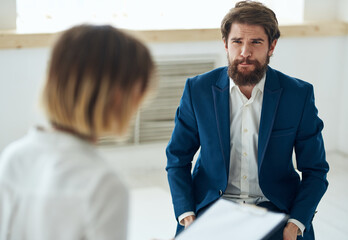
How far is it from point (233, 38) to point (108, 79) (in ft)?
3.63

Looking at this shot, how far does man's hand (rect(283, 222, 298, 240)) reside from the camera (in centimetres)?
191

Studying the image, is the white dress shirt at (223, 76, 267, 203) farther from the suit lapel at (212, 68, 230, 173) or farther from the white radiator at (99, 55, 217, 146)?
the white radiator at (99, 55, 217, 146)

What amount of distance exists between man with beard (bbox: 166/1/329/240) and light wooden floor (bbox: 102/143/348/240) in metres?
1.11

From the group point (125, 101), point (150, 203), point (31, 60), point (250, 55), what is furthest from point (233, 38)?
point (31, 60)

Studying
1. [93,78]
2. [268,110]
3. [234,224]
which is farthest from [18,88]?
[93,78]

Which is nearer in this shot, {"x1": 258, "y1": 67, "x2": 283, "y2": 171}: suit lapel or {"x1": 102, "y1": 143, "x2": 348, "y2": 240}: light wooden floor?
{"x1": 258, "y1": 67, "x2": 283, "y2": 171}: suit lapel

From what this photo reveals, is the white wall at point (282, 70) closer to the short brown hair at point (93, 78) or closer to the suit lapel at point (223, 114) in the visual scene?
the suit lapel at point (223, 114)

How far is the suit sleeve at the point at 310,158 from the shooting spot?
1.98 meters

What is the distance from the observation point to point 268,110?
2002mm

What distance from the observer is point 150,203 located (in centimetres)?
355

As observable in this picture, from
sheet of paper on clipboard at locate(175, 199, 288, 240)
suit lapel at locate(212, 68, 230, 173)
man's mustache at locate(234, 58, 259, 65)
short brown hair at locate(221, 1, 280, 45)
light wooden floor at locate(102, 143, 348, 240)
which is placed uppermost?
short brown hair at locate(221, 1, 280, 45)

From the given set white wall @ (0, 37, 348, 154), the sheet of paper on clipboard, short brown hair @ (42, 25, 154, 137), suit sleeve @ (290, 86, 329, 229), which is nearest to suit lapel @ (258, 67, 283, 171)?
suit sleeve @ (290, 86, 329, 229)

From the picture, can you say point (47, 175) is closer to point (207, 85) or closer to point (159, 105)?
point (207, 85)

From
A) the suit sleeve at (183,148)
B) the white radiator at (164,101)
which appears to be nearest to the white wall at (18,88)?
the white radiator at (164,101)
